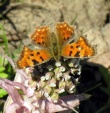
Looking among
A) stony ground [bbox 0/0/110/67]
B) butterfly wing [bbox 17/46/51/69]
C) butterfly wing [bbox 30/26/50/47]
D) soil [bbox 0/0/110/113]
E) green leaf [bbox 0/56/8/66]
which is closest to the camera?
butterfly wing [bbox 17/46/51/69]

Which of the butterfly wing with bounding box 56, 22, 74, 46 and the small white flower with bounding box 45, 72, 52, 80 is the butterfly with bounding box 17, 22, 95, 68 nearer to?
the butterfly wing with bounding box 56, 22, 74, 46

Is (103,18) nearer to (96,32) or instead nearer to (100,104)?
(96,32)

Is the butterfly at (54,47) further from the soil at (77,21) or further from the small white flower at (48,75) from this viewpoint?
the soil at (77,21)

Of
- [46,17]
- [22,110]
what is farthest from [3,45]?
[22,110]

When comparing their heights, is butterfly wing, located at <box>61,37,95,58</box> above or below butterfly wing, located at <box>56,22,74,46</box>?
below

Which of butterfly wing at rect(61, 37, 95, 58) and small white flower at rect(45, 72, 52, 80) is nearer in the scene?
butterfly wing at rect(61, 37, 95, 58)

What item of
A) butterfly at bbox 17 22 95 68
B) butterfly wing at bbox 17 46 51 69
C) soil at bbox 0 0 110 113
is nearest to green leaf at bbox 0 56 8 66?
soil at bbox 0 0 110 113

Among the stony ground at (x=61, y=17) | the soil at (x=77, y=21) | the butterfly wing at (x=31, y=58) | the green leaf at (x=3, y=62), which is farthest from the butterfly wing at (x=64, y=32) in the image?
the stony ground at (x=61, y=17)

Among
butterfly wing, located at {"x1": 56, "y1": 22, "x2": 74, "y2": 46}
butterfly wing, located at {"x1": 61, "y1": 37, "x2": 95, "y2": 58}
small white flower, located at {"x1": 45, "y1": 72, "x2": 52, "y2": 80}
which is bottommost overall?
small white flower, located at {"x1": 45, "y1": 72, "x2": 52, "y2": 80}

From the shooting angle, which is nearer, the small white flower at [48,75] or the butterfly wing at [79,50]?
the butterfly wing at [79,50]
